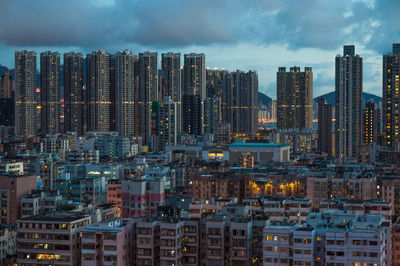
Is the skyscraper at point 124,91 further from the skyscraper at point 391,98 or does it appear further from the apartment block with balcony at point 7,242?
the apartment block with balcony at point 7,242

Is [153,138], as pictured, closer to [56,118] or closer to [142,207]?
[56,118]

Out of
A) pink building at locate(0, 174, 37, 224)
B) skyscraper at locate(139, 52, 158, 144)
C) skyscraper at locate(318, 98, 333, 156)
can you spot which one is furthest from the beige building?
skyscraper at locate(139, 52, 158, 144)

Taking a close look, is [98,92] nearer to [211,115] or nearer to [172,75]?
[172,75]

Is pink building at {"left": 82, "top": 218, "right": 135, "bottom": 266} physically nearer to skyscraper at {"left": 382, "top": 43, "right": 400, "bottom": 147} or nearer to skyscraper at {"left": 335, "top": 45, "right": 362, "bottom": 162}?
skyscraper at {"left": 335, "top": 45, "right": 362, "bottom": 162}

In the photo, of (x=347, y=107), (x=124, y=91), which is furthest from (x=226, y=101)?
(x=347, y=107)

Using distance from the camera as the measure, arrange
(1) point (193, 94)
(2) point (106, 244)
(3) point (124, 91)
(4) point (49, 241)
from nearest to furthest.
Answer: (2) point (106, 244)
(4) point (49, 241)
(3) point (124, 91)
(1) point (193, 94)

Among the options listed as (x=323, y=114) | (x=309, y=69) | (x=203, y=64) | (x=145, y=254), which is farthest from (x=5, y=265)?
(x=309, y=69)

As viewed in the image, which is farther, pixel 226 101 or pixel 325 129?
pixel 226 101
